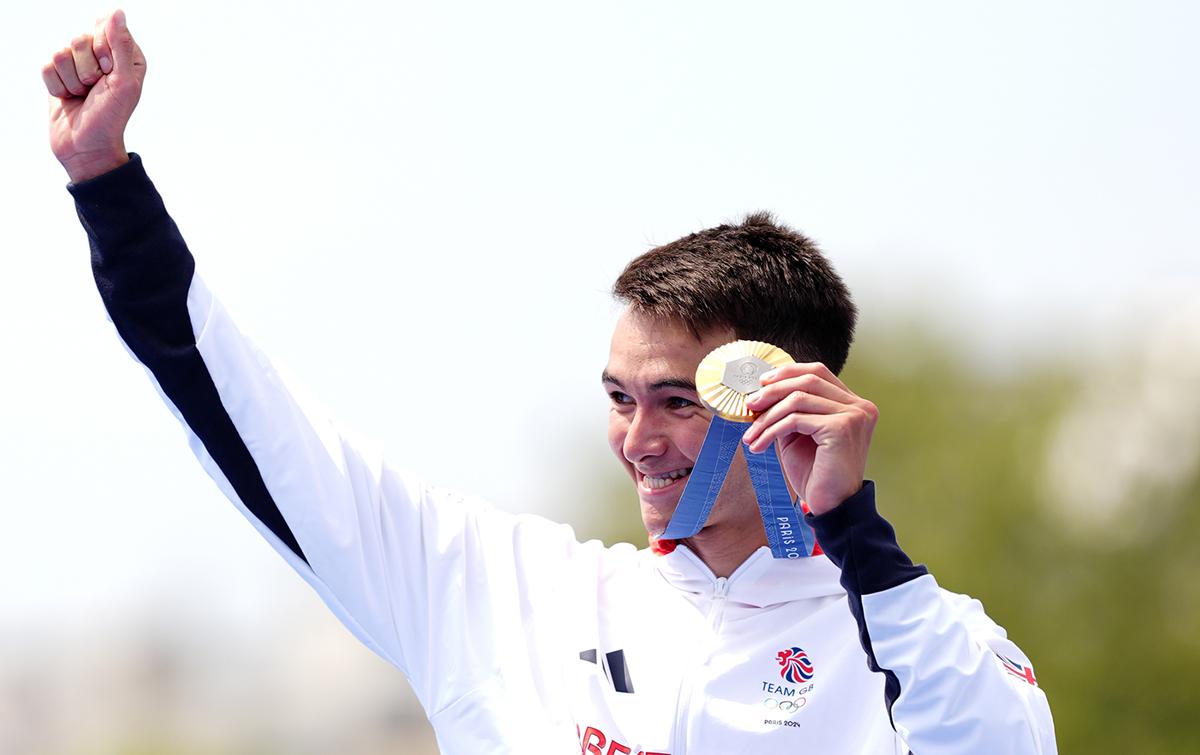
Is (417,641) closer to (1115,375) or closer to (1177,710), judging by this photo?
(1177,710)

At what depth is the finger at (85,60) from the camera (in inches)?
139

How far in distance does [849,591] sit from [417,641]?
1363mm

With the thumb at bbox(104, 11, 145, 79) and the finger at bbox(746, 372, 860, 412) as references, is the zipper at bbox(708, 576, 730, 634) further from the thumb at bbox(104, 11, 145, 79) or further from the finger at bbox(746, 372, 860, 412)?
the thumb at bbox(104, 11, 145, 79)

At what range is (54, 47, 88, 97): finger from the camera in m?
3.54

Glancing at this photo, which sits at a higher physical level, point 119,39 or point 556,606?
point 119,39

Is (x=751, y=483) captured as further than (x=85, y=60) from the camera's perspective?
Yes

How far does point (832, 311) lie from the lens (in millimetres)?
4410

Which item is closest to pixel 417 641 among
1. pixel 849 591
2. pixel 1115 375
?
pixel 849 591

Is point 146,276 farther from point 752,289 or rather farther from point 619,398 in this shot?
point 752,289

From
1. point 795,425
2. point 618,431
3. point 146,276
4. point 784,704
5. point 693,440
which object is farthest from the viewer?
point 618,431

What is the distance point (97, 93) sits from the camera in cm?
351

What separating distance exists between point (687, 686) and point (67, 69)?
223cm

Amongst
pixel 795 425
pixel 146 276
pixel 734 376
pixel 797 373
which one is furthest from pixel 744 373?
pixel 146 276

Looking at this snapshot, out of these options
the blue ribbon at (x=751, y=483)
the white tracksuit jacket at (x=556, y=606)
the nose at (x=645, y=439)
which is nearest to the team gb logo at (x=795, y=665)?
the white tracksuit jacket at (x=556, y=606)
